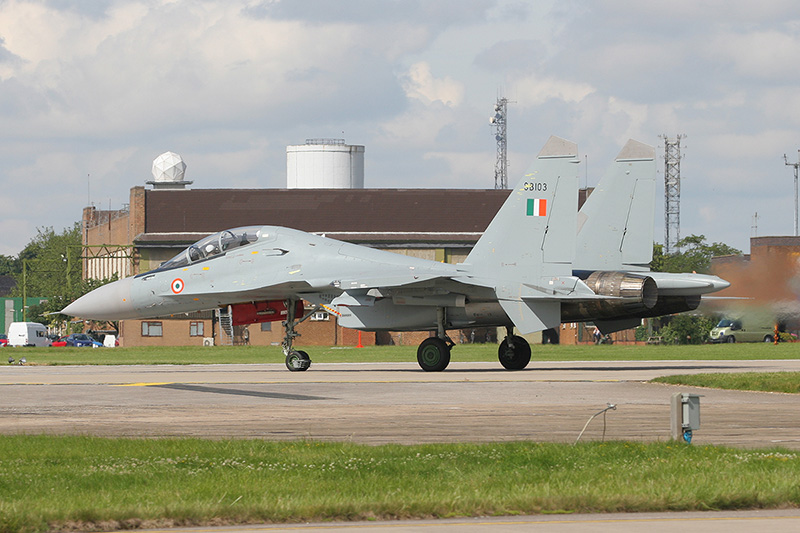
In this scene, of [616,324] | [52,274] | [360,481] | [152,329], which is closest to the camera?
[360,481]

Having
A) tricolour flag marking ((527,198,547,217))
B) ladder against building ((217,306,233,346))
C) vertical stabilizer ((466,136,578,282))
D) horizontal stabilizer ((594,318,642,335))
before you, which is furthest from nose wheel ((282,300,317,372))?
horizontal stabilizer ((594,318,642,335))

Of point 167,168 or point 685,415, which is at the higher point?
point 167,168

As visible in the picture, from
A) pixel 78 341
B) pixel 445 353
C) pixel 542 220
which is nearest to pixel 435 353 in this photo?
pixel 445 353

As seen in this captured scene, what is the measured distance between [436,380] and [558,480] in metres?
14.5

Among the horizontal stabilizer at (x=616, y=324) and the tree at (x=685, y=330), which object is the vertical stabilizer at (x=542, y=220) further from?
the tree at (x=685, y=330)

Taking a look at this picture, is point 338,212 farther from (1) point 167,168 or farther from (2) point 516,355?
(2) point 516,355

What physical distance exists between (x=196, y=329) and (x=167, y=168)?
21.0 meters

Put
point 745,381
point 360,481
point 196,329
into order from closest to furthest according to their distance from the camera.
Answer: point 360,481, point 745,381, point 196,329

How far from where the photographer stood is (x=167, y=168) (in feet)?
301

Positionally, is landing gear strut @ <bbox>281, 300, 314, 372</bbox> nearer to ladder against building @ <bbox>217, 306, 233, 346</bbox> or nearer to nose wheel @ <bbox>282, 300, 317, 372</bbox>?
nose wheel @ <bbox>282, 300, 317, 372</bbox>

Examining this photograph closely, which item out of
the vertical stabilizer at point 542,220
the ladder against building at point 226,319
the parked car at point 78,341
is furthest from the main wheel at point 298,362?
the parked car at point 78,341

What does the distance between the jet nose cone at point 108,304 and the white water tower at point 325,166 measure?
201 ft

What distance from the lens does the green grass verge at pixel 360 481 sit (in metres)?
9.19

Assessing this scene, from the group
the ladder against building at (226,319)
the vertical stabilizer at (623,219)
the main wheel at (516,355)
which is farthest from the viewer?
the vertical stabilizer at (623,219)
